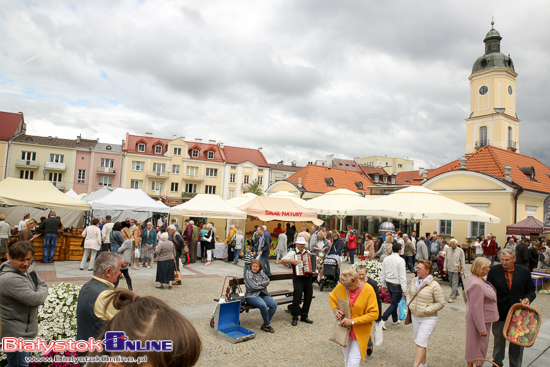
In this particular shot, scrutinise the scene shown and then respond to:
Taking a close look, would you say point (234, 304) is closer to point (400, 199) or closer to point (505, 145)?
point (400, 199)

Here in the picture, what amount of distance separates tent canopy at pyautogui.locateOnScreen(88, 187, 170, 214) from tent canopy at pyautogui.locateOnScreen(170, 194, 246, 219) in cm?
96

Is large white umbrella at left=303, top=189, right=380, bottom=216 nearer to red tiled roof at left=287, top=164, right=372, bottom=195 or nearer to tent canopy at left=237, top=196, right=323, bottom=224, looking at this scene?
tent canopy at left=237, top=196, right=323, bottom=224

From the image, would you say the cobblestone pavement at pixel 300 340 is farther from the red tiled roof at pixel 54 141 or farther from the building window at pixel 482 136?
the red tiled roof at pixel 54 141

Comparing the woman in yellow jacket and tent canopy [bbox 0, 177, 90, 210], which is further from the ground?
tent canopy [bbox 0, 177, 90, 210]

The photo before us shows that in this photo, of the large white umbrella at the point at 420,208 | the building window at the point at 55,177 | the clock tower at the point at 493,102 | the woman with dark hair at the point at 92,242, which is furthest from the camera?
the building window at the point at 55,177

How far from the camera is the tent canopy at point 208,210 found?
15594mm

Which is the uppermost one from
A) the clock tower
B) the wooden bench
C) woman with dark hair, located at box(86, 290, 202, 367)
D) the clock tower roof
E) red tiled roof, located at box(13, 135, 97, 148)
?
the clock tower roof

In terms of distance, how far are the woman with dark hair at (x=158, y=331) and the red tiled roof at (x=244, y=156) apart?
55266 mm

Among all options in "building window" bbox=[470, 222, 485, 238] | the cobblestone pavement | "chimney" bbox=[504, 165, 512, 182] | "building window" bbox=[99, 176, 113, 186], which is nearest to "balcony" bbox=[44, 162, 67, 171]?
"building window" bbox=[99, 176, 113, 186]

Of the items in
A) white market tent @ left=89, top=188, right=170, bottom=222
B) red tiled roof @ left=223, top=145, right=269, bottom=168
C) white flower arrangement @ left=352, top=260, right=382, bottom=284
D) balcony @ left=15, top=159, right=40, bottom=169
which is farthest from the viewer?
Result: red tiled roof @ left=223, top=145, right=269, bottom=168

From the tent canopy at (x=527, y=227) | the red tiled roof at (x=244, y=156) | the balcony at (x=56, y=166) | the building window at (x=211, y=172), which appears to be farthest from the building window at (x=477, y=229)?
the balcony at (x=56, y=166)

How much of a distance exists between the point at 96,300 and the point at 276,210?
1390cm

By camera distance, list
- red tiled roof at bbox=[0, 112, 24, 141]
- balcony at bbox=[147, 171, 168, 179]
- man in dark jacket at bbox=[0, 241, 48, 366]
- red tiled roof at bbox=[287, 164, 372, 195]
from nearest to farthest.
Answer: man in dark jacket at bbox=[0, 241, 48, 366], red tiled roof at bbox=[287, 164, 372, 195], red tiled roof at bbox=[0, 112, 24, 141], balcony at bbox=[147, 171, 168, 179]

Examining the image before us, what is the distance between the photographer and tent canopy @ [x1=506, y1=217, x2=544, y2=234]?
18.1 meters
